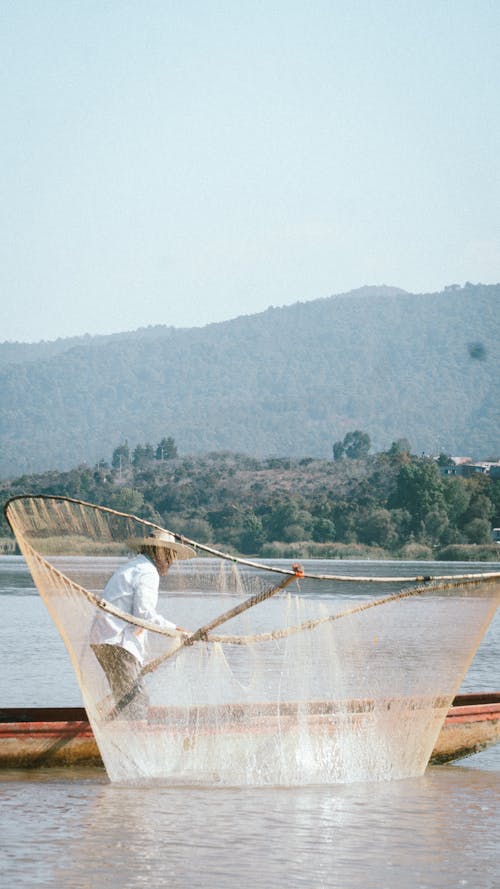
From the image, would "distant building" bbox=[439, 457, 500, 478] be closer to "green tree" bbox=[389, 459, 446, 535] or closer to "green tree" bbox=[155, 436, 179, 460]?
"green tree" bbox=[389, 459, 446, 535]

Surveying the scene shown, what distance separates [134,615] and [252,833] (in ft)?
6.54

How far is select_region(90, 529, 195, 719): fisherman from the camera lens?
1063cm

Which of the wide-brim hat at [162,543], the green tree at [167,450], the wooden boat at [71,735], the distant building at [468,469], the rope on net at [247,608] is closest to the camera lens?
the rope on net at [247,608]

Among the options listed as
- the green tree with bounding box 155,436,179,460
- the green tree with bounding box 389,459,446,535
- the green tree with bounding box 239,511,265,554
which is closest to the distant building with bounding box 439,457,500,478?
the green tree with bounding box 389,459,446,535

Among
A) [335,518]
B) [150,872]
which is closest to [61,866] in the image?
[150,872]

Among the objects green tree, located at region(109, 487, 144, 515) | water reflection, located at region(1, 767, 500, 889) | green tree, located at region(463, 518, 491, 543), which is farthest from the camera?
green tree, located at region(109, 487, 144, 515)

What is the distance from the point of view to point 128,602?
10664 millimetres

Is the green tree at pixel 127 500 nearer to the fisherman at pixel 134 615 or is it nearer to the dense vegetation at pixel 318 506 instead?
the dense vegetation at pixel 318 506

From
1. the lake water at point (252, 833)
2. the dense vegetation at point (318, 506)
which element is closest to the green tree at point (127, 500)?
the dense vegetation at point (318, 506)

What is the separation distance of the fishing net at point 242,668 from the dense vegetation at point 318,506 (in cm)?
7224

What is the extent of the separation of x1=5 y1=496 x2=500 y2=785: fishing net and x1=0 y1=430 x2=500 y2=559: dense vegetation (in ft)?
237

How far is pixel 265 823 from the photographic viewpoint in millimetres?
9805

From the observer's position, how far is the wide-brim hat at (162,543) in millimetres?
10773

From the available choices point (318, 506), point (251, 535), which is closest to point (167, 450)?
point (318, 506)
